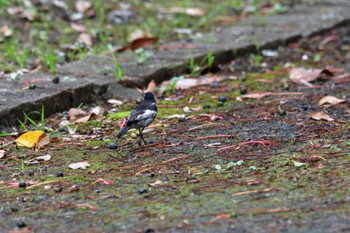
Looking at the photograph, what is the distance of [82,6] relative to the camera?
27.0 feet

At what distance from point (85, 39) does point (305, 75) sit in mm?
A: 2384

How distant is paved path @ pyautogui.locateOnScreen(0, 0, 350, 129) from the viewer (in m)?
5.18

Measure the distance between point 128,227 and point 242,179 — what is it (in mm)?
741

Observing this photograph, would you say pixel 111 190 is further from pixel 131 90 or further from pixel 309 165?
pixel 131 90

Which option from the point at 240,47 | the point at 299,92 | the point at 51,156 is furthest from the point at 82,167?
the point at 240,47

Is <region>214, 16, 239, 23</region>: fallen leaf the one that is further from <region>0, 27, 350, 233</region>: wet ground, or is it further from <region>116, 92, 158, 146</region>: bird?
<region>116, 92, 158, 146</region>: bird

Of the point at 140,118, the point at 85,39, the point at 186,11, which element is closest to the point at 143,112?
the point at 140,118

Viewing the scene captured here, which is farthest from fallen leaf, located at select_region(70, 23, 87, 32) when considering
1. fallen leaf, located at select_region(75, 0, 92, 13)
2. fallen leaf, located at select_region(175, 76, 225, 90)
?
fallen leaf, located at select_region(175, 76, 225, 90)

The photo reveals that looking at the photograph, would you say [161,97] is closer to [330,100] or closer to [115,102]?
[115,102]

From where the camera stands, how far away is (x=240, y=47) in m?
6.96

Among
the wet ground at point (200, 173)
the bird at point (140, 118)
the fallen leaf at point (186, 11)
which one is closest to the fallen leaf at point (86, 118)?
the wet ground at point (200, 173)

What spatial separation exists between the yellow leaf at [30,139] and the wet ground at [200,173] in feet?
0.19

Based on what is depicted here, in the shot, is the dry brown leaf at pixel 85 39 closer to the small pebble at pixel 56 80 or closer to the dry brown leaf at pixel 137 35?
the dry brown leaf at pixel 137 35

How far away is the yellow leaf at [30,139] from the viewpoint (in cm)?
436
